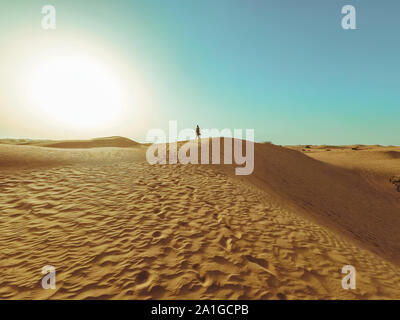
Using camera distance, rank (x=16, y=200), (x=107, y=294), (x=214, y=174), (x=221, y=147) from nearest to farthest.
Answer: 1. (x=107, y=294)
2. (x=16, y=200)
3. (x=214, y=174)
4. (x=221, y=147)

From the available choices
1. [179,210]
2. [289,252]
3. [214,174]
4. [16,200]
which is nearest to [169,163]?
[214,174]

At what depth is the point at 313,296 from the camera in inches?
132

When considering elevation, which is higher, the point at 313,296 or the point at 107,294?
the point at 107,294

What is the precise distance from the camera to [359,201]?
12.7 metres

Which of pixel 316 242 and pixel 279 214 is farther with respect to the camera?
pixel 279 214

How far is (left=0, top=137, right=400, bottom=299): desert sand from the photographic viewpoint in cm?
332

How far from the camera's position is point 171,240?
461cm

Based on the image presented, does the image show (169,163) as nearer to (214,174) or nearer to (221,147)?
(214,174)

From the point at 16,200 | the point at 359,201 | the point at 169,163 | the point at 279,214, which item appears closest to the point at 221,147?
the point at 169,163

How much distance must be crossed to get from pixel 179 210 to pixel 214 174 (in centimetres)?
464

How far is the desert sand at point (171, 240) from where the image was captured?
332cm

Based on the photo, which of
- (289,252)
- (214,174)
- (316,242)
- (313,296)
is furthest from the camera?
(214,174)

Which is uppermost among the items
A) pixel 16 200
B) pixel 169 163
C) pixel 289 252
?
pixel 169 163
